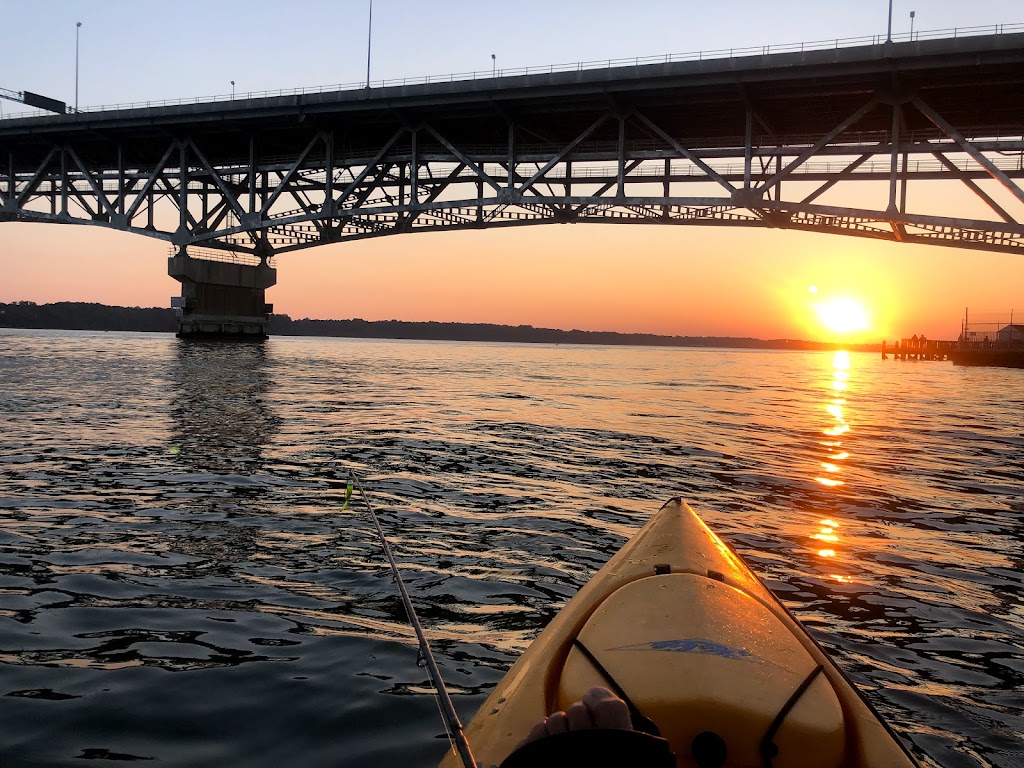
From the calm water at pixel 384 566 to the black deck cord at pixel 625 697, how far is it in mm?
897

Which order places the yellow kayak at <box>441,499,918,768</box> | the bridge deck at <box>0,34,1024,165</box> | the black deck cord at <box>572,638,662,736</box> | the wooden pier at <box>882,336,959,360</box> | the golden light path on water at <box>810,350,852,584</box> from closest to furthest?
the black deck cord at <box>572,638,662,736</box> < the yellow kayak at <box>441,499,918,768</box> < the golden light path on water at <box>810,350,852,584</box> < the bridge deck at <box>0,34,1024,165</box> < the wooden pier at <box>882,336,959,360</box>

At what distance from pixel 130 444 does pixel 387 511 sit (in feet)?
18.8

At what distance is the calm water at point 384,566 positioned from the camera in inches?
143

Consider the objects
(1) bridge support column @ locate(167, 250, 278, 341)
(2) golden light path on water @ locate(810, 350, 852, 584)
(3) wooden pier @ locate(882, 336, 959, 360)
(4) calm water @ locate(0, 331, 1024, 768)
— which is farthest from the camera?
(3) wooden pier @ locate(882, 336, 959, 360)

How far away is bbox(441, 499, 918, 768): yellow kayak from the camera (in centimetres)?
251

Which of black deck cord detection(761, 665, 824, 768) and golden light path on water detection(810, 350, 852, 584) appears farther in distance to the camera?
golden light path on water detection(810, 350, 852, 584)

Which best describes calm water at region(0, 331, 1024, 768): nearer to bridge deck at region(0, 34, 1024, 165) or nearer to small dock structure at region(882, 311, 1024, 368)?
bridge deck at region(0, 34, 1024, 165)

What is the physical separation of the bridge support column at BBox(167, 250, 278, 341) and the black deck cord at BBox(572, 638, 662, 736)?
172 ft

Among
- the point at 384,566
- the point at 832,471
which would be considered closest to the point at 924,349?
the point at 832,471

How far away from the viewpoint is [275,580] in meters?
5.54

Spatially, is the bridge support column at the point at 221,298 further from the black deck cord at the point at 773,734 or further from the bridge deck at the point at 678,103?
the black deck cord at the point at 773,734

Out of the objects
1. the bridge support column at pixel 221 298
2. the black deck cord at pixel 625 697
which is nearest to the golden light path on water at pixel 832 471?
the black deck cord at pixel 625 697

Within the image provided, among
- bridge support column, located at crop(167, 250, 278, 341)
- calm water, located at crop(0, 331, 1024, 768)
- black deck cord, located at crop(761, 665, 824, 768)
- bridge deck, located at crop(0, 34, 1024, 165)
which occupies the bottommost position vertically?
→ calm water, located at crop(0, 331, 1024, 768)

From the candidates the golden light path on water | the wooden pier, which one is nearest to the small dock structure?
the wooden pier
